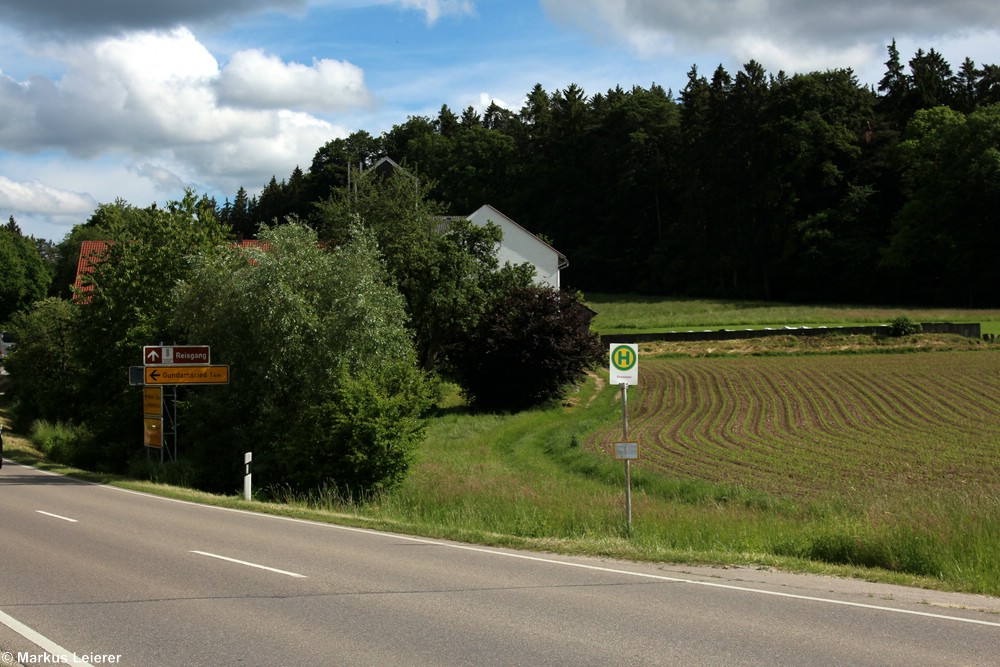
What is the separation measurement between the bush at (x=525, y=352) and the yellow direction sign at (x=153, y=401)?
58.1ft

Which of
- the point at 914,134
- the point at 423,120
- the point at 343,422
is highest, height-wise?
the point at 423,120

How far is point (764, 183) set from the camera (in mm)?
92375

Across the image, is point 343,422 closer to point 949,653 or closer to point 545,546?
point 545,546

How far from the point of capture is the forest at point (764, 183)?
268 ft

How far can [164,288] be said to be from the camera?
3594 centimetres

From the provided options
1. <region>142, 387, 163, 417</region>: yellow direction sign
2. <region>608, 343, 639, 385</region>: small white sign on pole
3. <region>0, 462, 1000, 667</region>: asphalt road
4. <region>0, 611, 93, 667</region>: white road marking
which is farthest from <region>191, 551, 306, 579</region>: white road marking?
<region>142, 387, 163, 417</region>: yellow direction sign

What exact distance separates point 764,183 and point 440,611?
89.6 m

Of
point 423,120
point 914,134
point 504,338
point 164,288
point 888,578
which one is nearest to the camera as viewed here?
point 888,578

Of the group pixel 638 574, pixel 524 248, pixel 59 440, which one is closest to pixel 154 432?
pixel 59 440

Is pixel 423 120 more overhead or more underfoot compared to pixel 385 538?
more overhead

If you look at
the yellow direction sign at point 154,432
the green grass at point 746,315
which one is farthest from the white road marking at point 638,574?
the green grass at point 746,315

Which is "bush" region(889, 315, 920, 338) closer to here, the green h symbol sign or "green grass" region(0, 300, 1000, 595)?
"green grass" region(0, 300, 1000, 595)

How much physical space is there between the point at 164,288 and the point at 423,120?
11368 cm

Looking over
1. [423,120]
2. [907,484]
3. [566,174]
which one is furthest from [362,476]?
[423,120]
